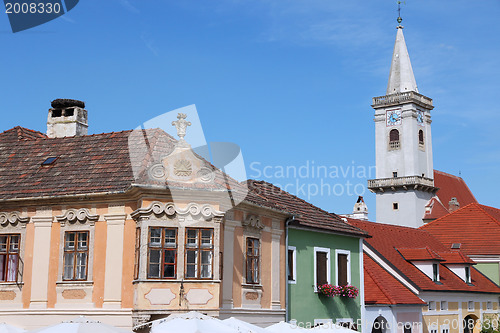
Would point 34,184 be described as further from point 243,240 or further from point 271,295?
point 271,295

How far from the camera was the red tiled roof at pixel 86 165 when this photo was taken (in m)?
21.8

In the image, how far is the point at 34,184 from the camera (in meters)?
22.8

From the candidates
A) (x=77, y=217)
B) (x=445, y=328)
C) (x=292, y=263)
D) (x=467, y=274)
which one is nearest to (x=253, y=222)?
(x=292, y=263)

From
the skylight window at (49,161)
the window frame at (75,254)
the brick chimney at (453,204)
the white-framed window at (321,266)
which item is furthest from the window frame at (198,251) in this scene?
the brick chimney at (453,204)

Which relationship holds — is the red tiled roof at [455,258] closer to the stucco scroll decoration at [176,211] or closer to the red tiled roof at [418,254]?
the red tiled roof at [418,254]

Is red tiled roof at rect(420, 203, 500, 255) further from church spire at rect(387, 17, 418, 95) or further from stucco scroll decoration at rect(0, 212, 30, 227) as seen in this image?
church spire at rect(387, 17, 418, 95)

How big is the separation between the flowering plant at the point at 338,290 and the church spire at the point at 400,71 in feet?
193

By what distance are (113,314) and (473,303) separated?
82.8 feet

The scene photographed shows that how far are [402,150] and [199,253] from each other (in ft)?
211

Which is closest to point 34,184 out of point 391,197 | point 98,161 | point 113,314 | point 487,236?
point 98,161

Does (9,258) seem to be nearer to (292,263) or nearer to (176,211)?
(176,211)

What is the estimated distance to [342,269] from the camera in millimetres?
28141

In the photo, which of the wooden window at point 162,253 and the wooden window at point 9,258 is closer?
the wooden window at point 162,253

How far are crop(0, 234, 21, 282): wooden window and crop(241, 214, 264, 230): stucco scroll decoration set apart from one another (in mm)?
7474
